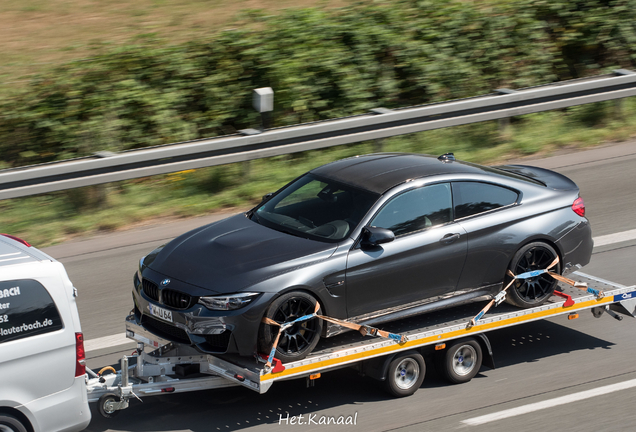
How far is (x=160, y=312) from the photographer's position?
683cm

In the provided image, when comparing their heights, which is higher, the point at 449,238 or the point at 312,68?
the point at 312,68

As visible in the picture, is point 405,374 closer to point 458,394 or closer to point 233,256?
point 458,394

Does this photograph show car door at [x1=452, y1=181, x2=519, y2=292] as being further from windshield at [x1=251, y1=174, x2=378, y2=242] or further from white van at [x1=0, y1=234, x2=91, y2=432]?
white van at [x1=0, y1=234, x2=91, y2=432]

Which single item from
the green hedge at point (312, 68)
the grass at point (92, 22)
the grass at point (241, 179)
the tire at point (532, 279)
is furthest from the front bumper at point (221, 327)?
the grass at point (92, 22)

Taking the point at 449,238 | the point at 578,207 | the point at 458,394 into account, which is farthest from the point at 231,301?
the point at 578,207

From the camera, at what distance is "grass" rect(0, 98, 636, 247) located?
451 inches

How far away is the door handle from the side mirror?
598mm

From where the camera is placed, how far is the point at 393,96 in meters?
14.6

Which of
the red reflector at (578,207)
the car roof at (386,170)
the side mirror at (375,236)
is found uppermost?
the car roof at (386,170)

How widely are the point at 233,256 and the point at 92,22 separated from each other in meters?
14.5

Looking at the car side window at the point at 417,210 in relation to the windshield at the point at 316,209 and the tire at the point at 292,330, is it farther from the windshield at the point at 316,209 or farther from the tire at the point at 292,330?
the tire at the point at 292,330

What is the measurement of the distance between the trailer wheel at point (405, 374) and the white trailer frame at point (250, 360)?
0.40 ft

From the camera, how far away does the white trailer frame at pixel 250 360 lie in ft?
21.1

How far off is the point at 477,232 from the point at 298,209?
1.67m
